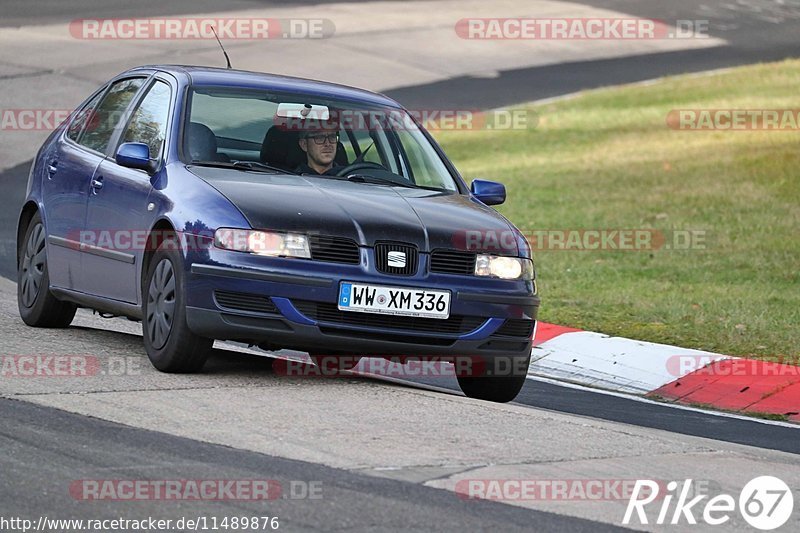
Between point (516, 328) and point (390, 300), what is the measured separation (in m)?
0.84

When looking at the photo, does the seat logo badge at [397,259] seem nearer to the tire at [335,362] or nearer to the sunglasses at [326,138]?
the tire at [335,362]

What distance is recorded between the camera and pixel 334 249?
8.42 metres

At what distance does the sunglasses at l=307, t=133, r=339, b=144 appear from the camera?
31.3ft

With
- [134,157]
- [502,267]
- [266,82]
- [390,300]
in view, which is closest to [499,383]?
[502,267]

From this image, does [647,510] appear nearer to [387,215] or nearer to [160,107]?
[387,215]

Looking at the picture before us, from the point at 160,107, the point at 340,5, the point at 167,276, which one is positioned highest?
the point at 340,5

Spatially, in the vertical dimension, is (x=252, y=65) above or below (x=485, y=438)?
above

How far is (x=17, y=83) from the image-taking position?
25.7 m

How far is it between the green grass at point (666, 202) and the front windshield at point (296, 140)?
3310 millimetres

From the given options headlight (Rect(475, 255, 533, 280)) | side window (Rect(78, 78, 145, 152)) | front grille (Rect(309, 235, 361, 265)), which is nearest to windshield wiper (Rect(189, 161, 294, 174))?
front grille (Rect(309, 235, 361, 265))

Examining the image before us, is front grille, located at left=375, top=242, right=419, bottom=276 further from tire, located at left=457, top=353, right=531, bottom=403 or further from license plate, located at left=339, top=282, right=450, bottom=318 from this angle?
tire, located at left=457, top=353, right=531, bottom=403

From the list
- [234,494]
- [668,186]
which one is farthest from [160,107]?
[668,186]

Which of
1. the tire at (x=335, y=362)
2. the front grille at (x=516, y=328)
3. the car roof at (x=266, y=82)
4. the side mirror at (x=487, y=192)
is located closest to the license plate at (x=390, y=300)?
the front grille at (x=516, y=328)

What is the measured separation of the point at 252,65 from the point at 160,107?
19.9 meters
